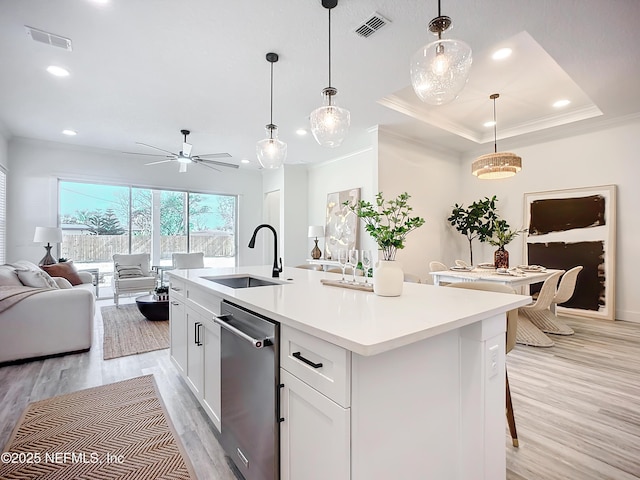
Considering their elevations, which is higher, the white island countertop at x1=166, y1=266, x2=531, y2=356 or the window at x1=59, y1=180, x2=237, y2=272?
the window at x1=59, y1=180, x2=237, y2=272

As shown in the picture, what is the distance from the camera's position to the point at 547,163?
5.09m

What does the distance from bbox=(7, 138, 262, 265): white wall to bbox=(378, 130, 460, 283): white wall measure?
4385 mm

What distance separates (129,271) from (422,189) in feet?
17.8

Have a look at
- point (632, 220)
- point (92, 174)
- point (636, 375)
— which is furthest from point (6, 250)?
point (632, 220)

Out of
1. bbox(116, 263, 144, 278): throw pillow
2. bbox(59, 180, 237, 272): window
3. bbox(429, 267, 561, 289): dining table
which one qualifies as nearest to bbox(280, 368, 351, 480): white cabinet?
bbox(429, 267, 561, 289): dining table

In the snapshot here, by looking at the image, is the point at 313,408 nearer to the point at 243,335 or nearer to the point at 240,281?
the point at 243,335

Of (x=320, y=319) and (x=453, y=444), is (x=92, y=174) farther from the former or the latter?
(x=453, y=444)

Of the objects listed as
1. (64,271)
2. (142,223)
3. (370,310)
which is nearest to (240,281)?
(370,310)

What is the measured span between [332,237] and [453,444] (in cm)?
516

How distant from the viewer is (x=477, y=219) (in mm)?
5473

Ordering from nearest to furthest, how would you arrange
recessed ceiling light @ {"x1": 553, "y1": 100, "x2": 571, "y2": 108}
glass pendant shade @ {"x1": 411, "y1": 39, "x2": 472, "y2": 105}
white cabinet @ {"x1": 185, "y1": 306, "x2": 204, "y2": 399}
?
glass pendant shade @ {"x1": 411, "y1": 39, "x2": 472, "y2": 105}, white cabinet @ {"x1": 185, "y1": 306, "x2": 204, "y2": 399}, recessed ceiling light @ {"x1": 553, "y1": 100, "x2": 571, "y2": 108}

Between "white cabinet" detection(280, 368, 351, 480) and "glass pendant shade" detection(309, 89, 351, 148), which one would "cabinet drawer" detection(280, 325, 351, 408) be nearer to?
"white cabinet" detection(280, 368, 351, 480)

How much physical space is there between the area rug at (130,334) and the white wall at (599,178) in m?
5.68

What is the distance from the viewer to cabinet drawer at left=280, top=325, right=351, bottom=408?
923mm
